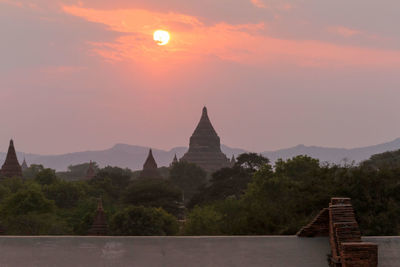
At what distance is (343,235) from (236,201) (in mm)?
50774

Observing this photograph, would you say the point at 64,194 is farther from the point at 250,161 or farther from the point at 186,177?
the point at 186,177

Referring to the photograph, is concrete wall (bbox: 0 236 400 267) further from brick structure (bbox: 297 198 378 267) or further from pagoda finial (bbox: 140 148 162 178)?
pagoda finial (bbox: 140 148 162 178)

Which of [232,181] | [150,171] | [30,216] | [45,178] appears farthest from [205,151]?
[30,216]

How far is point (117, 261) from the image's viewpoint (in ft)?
45.3

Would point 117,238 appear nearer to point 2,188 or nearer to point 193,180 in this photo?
point 2,188

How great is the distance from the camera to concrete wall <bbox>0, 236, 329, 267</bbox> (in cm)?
1372

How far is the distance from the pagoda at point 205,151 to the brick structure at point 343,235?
155 m

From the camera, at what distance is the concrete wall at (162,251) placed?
1372 cm

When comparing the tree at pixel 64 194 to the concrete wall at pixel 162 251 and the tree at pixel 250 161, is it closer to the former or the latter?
the tree at pixel 250 161

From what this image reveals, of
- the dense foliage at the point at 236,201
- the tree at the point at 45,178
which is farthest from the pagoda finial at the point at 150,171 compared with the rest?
the tree at the point at 45,178

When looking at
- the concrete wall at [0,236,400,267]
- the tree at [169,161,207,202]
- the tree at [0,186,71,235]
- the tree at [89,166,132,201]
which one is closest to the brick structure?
the concrete wall at [0,236,400,267]

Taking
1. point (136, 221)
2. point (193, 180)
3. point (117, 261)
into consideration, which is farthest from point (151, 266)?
point (193, 180)

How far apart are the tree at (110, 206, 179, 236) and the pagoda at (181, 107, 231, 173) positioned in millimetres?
108143

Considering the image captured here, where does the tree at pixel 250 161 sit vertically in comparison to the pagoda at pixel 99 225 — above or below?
above
